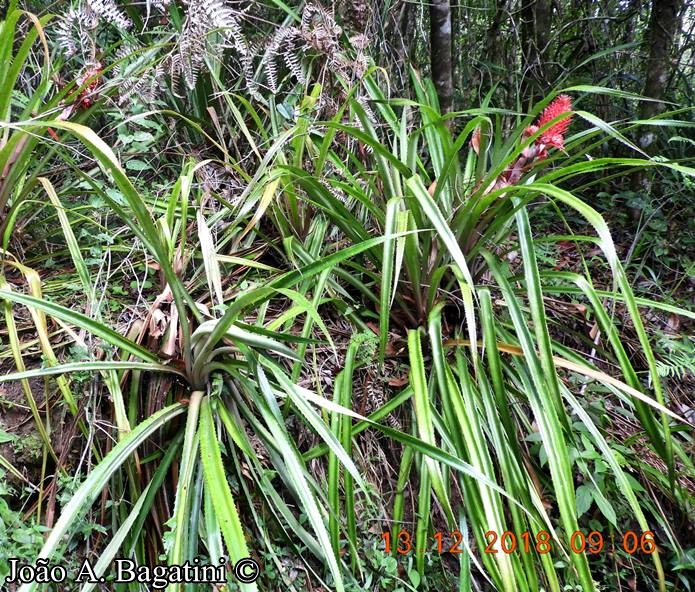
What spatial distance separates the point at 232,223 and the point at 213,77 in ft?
1.97

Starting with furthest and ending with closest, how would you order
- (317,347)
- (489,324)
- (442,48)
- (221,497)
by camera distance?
(442,48), (317,347), (489,324), (221,497)

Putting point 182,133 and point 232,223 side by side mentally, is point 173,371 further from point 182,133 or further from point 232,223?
point 182,133

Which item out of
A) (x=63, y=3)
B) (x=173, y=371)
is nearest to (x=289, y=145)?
(x=173, y=371)

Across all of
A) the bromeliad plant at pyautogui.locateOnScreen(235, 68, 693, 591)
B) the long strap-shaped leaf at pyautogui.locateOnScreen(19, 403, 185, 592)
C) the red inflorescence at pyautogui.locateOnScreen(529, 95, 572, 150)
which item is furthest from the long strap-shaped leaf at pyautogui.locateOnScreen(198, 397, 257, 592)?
the red inflorescence at pyautogui.locateOnScreen(529, 95, 572, 150)

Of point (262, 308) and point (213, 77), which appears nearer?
point (262, 308)

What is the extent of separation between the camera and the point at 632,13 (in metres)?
2.24

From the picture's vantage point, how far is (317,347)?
4.48 feet

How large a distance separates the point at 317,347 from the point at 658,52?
181 cm

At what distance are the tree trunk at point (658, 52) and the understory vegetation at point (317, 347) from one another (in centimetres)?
60

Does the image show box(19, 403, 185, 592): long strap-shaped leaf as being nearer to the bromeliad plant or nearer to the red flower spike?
the bromeliad plant

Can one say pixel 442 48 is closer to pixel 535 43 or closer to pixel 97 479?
pixel 535 43

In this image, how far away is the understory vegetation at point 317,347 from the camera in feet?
3.06

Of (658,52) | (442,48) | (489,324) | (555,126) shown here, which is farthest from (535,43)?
(489,324)

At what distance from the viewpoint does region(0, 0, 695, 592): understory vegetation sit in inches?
36.7
